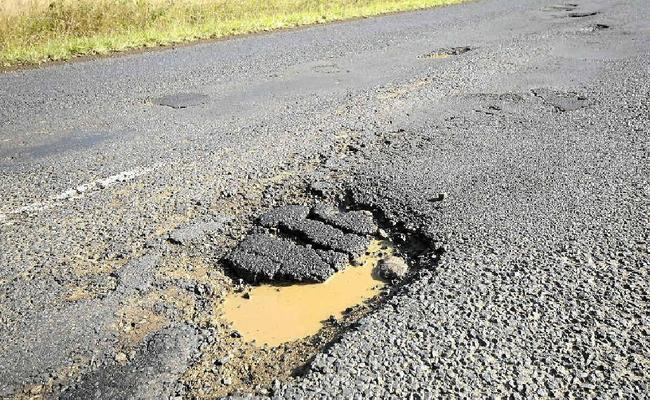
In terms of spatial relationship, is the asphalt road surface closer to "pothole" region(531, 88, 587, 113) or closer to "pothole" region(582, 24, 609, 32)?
"pothole" region(531, 88, 587, 113)

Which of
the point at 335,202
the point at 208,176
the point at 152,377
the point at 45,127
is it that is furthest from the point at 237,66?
the point at 152,377

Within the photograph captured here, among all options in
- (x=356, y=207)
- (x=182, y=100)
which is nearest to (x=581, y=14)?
(x=182, y=100)

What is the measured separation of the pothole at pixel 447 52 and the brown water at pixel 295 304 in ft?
18.6

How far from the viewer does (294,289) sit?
9.61 ft

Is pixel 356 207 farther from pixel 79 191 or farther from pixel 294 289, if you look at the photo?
pixel 79 191

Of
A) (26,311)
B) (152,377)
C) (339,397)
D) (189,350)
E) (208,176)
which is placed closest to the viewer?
(339,397)

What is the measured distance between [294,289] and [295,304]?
4.4 inches

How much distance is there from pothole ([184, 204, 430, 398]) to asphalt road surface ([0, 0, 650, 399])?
6cm

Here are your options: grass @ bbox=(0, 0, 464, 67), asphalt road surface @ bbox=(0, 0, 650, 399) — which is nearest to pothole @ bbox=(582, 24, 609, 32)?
asphalt road surface @ bbox=(0, 0, 650, 399)

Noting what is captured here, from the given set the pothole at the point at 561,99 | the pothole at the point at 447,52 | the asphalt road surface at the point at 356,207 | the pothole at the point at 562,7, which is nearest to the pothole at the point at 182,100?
the asphalt road surface at the point at 356,207

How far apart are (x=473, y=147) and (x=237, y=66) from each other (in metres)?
4.20

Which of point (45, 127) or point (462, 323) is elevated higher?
point (45, 127)

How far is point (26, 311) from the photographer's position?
2.71 metres

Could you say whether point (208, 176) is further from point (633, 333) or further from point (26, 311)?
point (633, 333)
